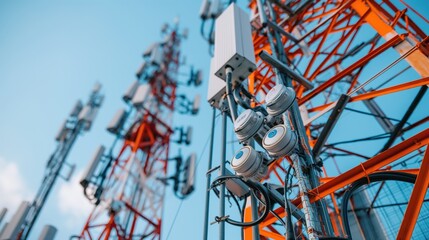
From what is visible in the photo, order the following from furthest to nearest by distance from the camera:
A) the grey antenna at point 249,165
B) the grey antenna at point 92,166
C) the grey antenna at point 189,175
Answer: the grey antenna at point 189,175 < the grey antenna at point 92,166 < the grey antenna at point 249,165

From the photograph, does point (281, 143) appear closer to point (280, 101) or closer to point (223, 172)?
point (280, 101)

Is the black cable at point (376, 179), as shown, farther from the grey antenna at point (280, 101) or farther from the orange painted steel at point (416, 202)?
the grey antenna at point (280, 101)

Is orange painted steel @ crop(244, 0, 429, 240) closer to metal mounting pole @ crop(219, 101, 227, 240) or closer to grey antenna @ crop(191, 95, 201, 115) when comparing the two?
metal mounting pole @ crop(219, 101, 227, 240)

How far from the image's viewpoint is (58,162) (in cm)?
1147

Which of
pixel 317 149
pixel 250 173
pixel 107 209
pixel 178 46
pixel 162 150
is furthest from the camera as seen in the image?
pixel 178 46

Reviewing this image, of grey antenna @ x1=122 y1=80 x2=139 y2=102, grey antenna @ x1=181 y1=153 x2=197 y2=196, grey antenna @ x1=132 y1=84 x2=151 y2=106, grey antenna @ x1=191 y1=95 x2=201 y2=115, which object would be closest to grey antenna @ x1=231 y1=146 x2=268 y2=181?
grey antenna @ x1=181 y1=153 x2=197 y2=196

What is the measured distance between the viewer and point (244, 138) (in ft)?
9.29

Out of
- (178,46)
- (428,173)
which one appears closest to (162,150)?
(178,46)

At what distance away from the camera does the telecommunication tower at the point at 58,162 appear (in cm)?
841

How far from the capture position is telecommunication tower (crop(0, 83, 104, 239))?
331 inches

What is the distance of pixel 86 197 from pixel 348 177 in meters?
7.08

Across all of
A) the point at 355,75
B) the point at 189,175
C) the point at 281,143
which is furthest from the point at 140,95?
the point at 281,143

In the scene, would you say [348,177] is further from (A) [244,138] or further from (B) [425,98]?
(B) [425,98]

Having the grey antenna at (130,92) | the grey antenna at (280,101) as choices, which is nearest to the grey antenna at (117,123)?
the grey antenna at (130,92)
